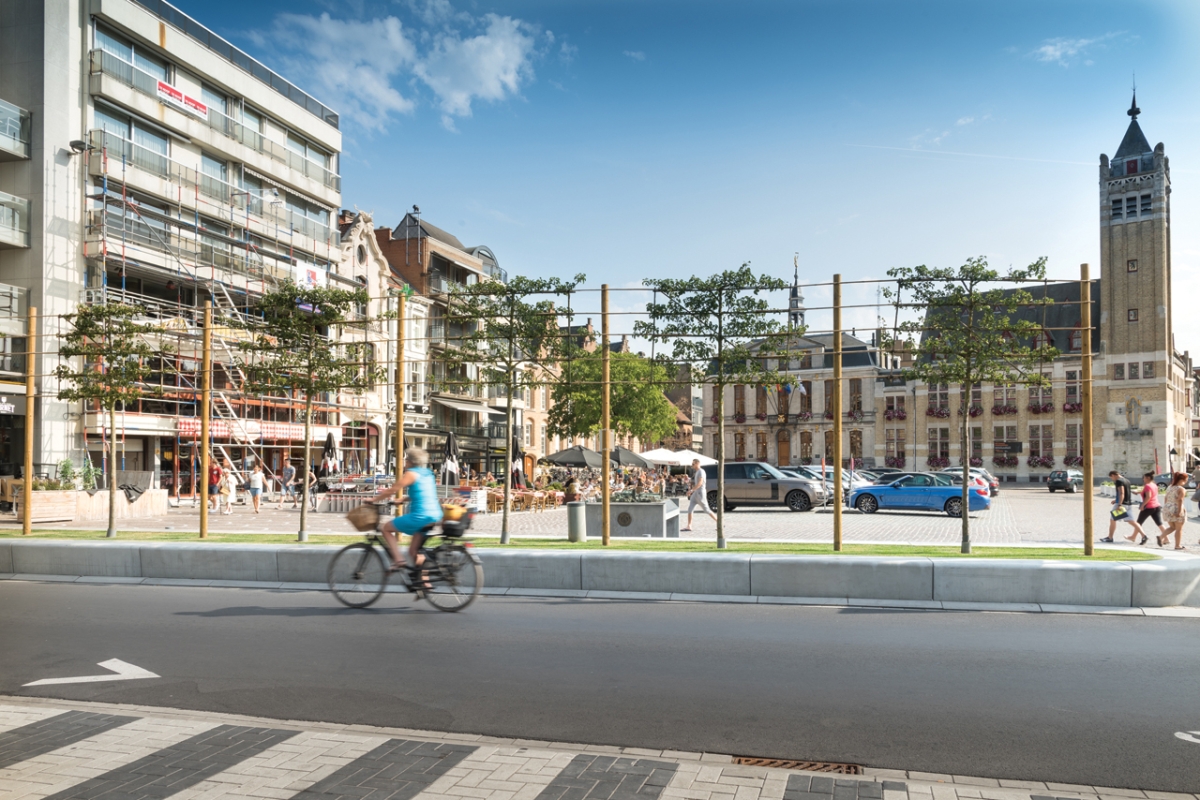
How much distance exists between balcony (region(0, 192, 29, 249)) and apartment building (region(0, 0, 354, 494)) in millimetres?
50

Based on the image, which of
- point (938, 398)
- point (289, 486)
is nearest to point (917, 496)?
point (289, 486)

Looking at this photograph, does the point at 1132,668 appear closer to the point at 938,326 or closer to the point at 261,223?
the point at 938,326

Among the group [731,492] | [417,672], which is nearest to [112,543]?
[417,672]

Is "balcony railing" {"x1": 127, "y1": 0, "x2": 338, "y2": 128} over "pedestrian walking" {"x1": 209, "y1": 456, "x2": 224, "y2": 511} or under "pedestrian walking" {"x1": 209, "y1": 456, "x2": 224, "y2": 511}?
over

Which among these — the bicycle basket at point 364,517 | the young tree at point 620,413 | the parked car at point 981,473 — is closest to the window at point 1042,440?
the young tree at point 620,413

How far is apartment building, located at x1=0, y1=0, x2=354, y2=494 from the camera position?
29.8 meters

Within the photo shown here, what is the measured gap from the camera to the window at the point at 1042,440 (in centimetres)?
8277

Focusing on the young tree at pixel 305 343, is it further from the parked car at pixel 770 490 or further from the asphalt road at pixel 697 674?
the parked car at pixel 770 490

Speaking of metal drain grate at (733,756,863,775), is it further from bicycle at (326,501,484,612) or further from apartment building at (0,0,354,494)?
apartment building at (0,0,354,494)

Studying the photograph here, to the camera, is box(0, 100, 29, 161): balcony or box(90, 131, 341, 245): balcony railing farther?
box(90, 131, 341, 245): balcony railing

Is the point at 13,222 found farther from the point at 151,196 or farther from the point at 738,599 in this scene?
the point at 738,599

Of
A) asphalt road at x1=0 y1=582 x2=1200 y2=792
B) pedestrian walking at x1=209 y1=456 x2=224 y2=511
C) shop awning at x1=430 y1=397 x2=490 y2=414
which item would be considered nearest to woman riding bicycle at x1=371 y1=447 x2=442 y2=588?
asphalt road at x1=0 y1=582 x2=1200 y2=792

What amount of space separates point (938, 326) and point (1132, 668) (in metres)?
7.35

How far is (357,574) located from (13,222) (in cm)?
2535
